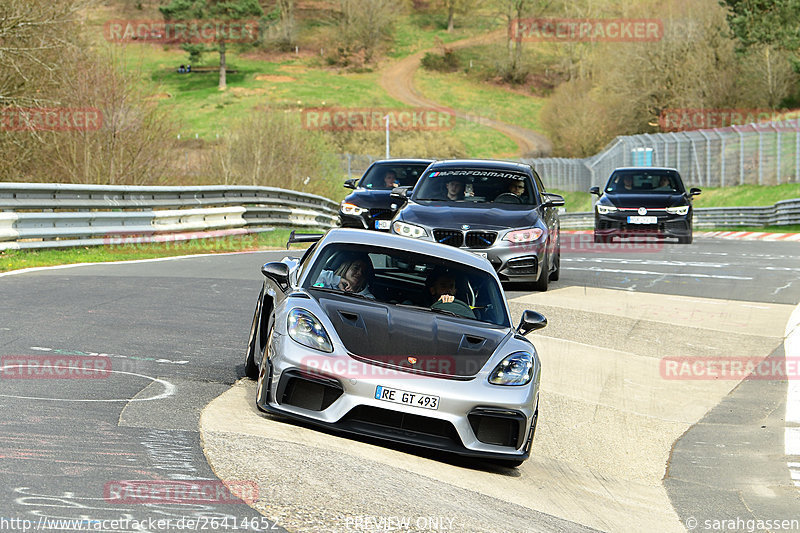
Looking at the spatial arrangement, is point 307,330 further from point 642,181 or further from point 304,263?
point 642,181

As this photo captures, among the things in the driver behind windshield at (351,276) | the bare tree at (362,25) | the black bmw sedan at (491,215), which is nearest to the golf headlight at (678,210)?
the black bmw sedan at (491,215)

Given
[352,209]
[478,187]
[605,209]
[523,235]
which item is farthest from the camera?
[605,209]

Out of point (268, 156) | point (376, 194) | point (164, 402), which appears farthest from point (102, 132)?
point (164, 402)

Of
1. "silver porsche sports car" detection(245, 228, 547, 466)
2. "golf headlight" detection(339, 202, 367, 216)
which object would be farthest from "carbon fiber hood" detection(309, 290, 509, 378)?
"golf headlight" detection(339, 202, 367, 216)

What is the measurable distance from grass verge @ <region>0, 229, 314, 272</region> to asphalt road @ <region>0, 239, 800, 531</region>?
1064mm

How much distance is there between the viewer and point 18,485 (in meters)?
4.80

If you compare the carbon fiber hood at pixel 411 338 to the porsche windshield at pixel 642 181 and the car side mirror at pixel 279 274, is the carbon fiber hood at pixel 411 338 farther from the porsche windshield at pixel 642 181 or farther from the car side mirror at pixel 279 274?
the porsche windshield at pixel 642 181

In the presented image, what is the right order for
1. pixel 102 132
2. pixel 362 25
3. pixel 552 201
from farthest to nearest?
pixel 362 25, pixel 102 132, pixel 552 201

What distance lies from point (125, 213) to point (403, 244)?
12942 millimetres

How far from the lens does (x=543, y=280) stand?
1521cm

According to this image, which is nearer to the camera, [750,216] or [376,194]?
[376,194]

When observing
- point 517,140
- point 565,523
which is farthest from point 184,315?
point 517,140

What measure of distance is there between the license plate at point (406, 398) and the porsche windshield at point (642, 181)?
66.0ft

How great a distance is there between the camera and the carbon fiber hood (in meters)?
6.78
